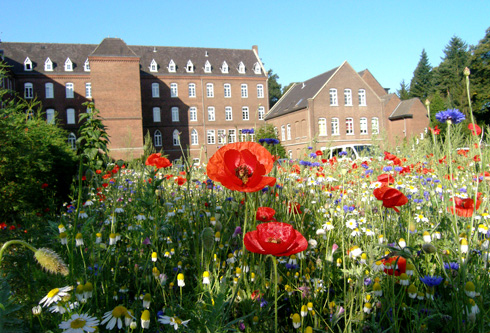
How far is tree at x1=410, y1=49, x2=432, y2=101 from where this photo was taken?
6981cm

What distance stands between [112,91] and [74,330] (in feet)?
120

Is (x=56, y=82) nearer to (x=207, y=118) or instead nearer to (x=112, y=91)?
(x=112, y=91)

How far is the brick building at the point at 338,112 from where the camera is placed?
33.7 m

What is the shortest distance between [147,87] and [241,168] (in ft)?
136

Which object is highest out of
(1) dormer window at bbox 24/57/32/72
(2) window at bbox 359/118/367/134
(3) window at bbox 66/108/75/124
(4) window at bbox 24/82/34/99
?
(1) dormer window at bbox 24/57/32/72

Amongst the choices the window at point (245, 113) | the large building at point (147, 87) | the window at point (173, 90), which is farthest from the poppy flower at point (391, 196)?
the window at point (245, 113)

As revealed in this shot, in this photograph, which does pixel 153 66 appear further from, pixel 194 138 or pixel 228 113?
pixel 228 113

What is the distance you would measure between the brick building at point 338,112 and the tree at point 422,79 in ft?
118

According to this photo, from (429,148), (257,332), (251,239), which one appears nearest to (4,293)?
(251,239)

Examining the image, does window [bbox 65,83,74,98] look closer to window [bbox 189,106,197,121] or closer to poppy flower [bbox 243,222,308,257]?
window [bbox 189,106,197,121]

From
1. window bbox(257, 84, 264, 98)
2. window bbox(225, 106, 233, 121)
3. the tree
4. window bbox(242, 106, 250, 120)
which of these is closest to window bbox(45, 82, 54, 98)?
window bbox(225, 106, 233, 121)

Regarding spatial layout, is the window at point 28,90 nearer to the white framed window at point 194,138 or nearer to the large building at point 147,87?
the large building at point 147,87

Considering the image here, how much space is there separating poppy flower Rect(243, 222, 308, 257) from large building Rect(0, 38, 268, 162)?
3271 cm

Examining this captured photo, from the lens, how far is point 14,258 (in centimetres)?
216
